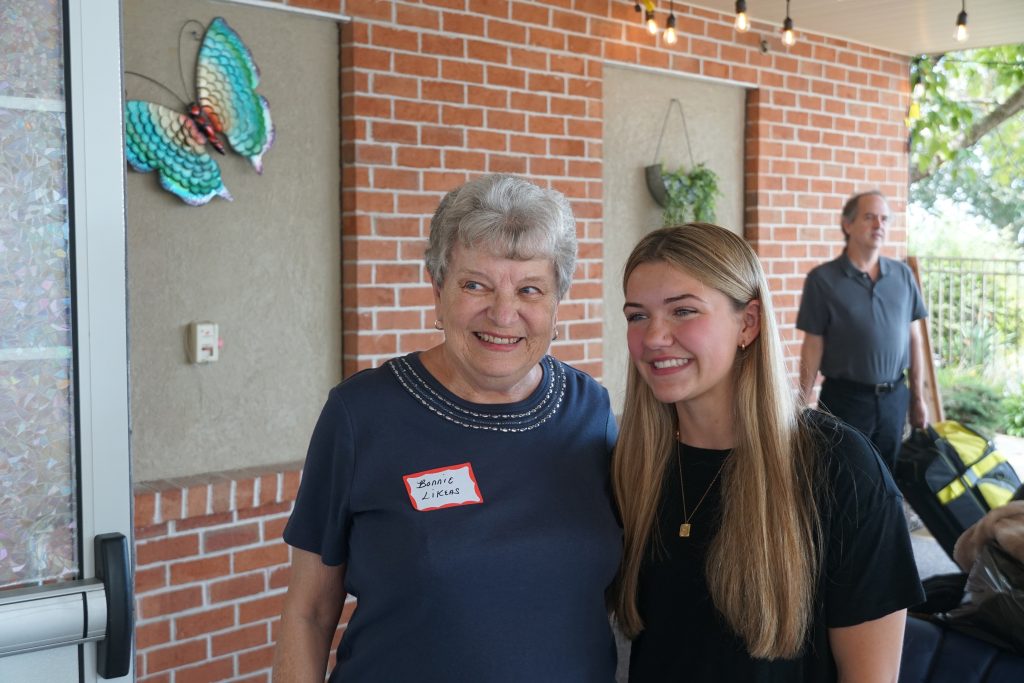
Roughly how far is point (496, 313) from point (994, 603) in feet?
4.96

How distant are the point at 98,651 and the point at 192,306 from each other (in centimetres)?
194

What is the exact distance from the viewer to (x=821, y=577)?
1.54m

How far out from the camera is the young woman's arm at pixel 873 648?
151 cm

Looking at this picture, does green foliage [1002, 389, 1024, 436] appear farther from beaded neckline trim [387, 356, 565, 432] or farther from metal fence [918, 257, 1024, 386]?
beaded neckline trim [387, 356, 565, 432]

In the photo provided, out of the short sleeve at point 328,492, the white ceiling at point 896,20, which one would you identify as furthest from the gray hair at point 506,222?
the white ceiling at point 896,20

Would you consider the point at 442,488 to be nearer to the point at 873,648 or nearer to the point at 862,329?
the point at 873,648

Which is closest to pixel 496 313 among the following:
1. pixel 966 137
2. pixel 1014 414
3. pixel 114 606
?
pixel 114 606

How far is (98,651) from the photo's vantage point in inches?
59.3

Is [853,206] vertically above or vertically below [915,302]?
above

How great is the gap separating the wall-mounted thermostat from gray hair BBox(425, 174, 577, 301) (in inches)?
73.1

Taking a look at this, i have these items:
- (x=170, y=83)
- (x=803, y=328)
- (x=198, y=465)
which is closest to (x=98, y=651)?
(x=198, y=465)

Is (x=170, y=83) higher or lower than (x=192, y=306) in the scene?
higher

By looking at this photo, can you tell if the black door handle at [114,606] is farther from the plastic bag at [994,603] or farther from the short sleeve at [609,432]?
the plastic bag at [994,603]

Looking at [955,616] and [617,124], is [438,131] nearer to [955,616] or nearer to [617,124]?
[617,124]
